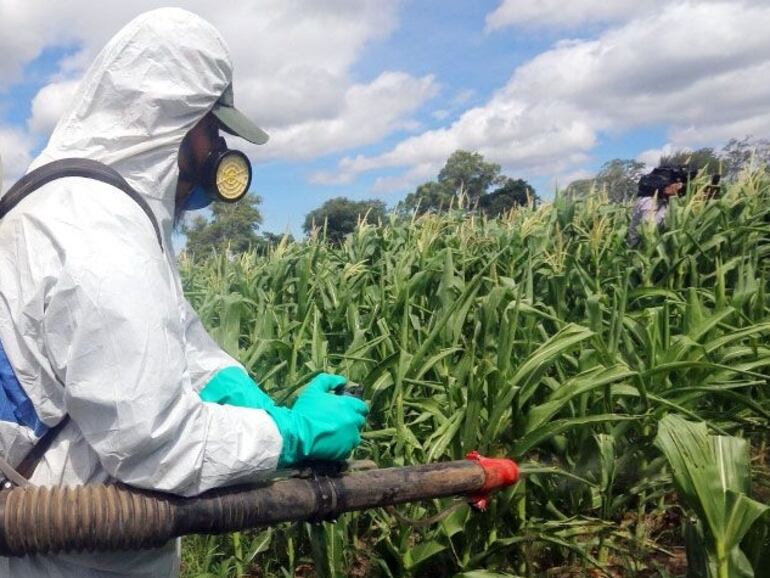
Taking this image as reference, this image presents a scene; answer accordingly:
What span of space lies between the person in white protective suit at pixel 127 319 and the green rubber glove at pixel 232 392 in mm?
261

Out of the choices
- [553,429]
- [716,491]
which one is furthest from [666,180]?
[716,491]

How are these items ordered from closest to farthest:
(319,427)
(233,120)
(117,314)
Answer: (117,314) → (319,427) → (233,120)

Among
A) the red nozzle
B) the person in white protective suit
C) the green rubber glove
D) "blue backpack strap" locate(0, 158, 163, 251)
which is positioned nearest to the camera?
the red nozzle

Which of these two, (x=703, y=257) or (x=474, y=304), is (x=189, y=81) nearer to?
(x=474, y=304)

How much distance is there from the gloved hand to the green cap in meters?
0.57

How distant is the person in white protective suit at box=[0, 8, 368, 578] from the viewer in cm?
125

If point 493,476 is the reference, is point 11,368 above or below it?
above

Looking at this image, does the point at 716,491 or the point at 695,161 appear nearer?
the point at 716,491

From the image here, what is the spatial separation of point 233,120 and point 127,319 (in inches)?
22.9

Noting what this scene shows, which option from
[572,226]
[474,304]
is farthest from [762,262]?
[474,304]

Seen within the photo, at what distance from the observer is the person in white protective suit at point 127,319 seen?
1.25 metres

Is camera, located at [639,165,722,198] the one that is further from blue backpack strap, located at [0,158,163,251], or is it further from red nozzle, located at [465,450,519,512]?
blue backpack strap, located at [0,158,163,251]

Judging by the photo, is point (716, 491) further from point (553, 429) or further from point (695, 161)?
point (695, 161)

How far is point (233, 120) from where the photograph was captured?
1.66 metres
